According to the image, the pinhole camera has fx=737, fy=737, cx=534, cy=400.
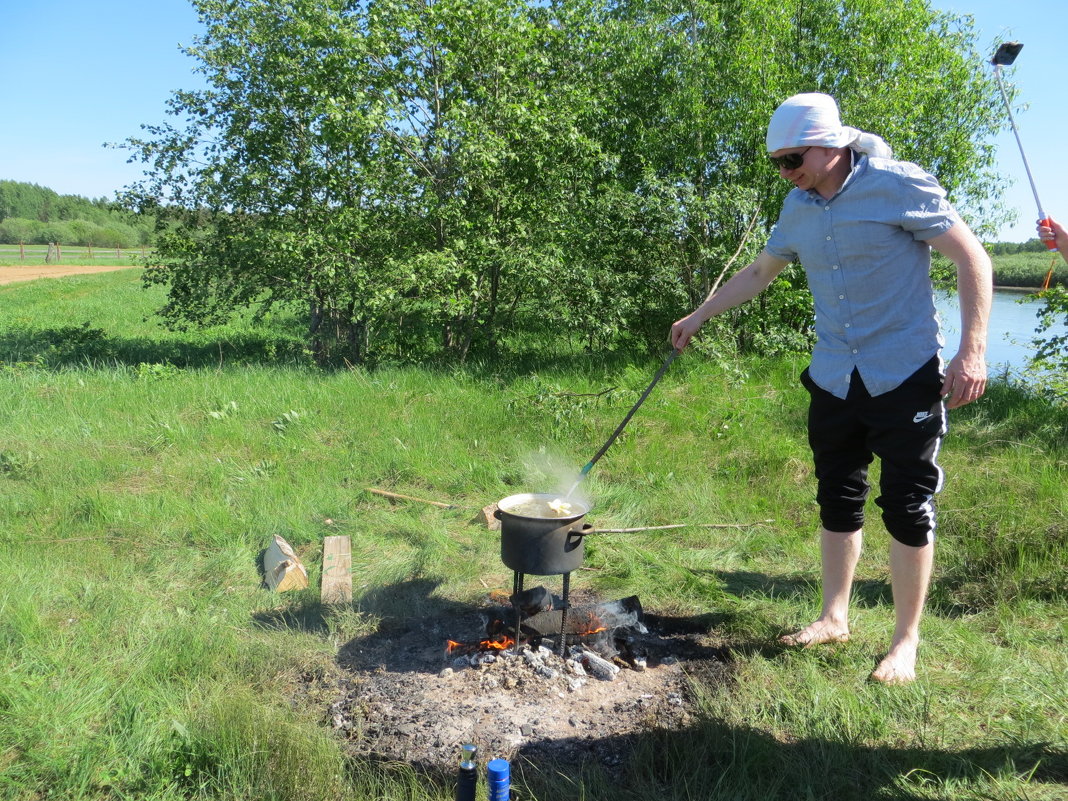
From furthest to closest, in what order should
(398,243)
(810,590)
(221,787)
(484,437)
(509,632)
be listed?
(398,243), (484,437), (810,590), (509,632), (221,787)

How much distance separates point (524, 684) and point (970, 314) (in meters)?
2.16

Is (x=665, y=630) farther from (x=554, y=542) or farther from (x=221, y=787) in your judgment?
(x=221, y=787)

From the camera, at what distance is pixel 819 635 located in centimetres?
312

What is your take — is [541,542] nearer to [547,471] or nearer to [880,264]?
[880,264]

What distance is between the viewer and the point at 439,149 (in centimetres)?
838

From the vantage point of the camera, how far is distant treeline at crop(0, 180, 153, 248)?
72.6 meters

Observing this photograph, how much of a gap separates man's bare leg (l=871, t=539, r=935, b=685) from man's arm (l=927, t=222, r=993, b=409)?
63cm

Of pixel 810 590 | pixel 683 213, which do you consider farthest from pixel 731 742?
pixel 683 213

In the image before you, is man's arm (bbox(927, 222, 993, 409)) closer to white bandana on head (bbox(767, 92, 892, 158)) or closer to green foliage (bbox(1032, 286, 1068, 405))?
white bandana on head (bbox(767, 92, 892, 158))

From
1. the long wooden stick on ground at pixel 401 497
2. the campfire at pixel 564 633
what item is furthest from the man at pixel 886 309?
the long wooden stick on ground at pixel 401 497

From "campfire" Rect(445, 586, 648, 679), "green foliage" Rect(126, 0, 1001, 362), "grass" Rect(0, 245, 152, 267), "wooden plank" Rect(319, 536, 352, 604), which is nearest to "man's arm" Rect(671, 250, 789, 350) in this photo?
"campfire" Rect(445, 586, 648, 679)

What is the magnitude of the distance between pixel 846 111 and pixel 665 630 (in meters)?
7.25

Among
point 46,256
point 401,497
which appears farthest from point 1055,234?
point 46,256

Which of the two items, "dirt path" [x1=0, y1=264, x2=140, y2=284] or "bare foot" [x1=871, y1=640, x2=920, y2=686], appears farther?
"dirt path" [x1=0, y1=264, x2=140, y2=284]
